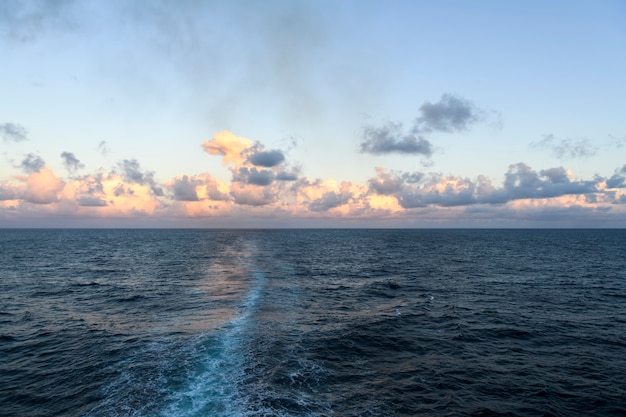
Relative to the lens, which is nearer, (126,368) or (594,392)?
(594,392)

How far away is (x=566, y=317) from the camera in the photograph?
124 ft

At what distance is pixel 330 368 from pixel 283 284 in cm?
2993

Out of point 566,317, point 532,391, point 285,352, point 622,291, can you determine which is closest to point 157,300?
point 285,352

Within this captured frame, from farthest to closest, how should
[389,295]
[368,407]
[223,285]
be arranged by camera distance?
[223,285]
[389,295]
[368,407]

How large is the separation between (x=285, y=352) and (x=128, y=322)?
17934mm

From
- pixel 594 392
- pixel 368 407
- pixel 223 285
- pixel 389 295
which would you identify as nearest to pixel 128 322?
pixel 223 285

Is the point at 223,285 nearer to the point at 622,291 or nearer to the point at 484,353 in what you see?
the point at 484,353

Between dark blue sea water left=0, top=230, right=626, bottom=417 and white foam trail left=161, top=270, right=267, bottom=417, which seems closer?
white foam trail left=161, top=270, right=267, bottom=417

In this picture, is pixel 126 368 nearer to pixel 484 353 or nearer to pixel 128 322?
pixel 128 322

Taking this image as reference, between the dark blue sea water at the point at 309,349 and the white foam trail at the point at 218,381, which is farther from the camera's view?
the dark blue sea water at the point at 309,349

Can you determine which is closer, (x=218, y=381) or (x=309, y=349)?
(x=218, y=381)

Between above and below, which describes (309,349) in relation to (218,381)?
below

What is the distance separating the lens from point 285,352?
2712cm

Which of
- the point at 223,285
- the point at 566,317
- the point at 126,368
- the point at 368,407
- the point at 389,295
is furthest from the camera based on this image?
the point at 223,285
